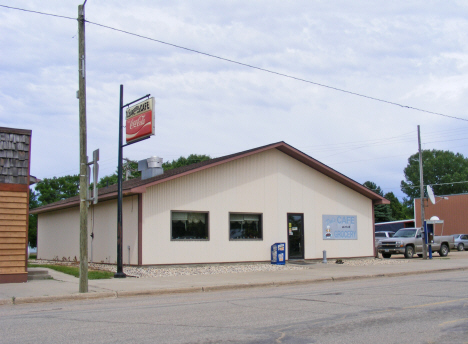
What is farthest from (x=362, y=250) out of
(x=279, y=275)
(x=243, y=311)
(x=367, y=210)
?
(x=243, y=311)

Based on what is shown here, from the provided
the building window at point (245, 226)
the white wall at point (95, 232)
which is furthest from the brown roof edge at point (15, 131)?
the building window at point (245, 226)

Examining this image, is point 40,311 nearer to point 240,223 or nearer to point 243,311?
point 243,311

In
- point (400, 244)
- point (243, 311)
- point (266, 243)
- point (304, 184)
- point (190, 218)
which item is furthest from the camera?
point (400, 244)

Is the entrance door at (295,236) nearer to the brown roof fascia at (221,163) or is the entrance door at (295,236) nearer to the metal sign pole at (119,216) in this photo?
the brown roof fascia at (221,163)

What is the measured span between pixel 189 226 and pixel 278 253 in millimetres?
4271

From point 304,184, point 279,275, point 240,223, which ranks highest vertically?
point 304,184

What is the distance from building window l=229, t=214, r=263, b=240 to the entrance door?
1.79 m

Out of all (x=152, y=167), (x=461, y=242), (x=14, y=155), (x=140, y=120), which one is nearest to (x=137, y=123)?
(x=140, y=120)

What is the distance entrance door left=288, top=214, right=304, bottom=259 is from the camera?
970 inches

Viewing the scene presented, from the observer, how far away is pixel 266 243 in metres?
23.7

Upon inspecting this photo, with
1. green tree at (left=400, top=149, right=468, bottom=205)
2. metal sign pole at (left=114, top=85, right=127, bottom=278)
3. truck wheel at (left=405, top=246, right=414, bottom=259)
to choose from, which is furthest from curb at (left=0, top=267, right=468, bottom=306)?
green tree at (left=400, top=149, right=468, bottom=205)

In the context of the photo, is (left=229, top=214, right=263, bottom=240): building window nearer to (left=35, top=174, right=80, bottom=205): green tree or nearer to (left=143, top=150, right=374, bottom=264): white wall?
(left=143, top=150, right=374, bottom=264): white wall

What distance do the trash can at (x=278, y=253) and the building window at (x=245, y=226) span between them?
943 mm

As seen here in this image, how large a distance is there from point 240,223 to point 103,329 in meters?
15.3
